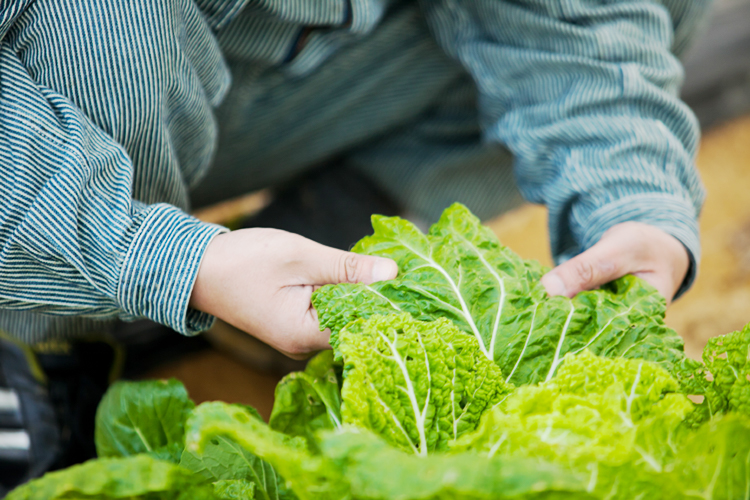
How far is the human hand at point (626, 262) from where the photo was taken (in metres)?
0.79

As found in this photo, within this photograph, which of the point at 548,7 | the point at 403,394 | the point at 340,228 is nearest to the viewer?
the point at 403,394

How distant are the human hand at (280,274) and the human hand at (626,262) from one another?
0.87ft

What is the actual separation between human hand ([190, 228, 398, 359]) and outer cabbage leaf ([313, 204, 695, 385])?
3cm

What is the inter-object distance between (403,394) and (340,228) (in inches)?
37.0

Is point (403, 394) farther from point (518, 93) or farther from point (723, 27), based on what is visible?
point (723, 27)

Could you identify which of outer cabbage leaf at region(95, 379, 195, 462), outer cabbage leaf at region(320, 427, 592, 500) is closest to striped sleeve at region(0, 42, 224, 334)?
outer cabbage leaf at region(95, 379, 195, 462)

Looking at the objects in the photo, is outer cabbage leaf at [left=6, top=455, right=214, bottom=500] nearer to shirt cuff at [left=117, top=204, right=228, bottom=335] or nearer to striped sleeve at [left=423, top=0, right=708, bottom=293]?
shirt cuff at [left=117, top=204, right=228, bottom=335]

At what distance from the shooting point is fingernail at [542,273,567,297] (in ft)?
2.51

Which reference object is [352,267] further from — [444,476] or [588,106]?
[588,106]

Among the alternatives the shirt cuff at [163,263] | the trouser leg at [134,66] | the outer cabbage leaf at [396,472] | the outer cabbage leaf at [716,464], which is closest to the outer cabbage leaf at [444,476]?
the outer cabbage leaf at [396,472]

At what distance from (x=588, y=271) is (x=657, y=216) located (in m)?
0.23

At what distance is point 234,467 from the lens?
0.66 m

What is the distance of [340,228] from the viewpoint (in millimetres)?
1493

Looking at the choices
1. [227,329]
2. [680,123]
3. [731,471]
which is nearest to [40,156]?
[731,471]
